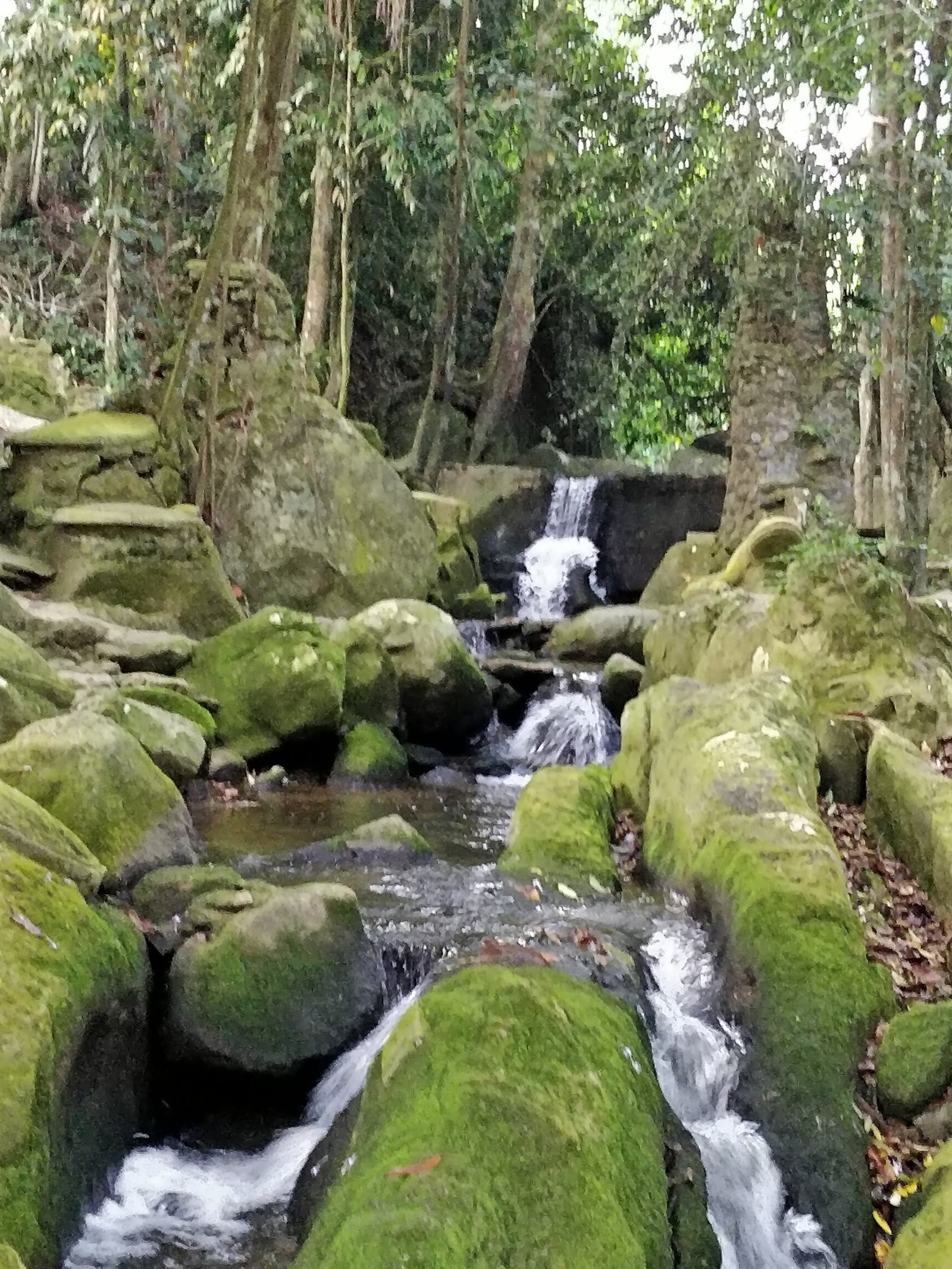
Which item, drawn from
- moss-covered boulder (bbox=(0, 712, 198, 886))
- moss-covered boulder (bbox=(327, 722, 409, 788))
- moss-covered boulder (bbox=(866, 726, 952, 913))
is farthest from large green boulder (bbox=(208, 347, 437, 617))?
moss-covered boulder (bbox=(866, 726, 952, 913))

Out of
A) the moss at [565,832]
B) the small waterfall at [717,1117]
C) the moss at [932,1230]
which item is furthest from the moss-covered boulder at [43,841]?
the moss at [932,1230]

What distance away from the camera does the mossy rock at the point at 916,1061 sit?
392 cm

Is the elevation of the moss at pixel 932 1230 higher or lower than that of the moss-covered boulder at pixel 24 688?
lower

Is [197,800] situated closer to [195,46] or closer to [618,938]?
[618,938]

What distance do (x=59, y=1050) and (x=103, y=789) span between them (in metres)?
1.67

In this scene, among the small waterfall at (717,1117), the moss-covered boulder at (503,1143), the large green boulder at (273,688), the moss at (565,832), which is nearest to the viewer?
the moss-covered boulder at (503,1143)

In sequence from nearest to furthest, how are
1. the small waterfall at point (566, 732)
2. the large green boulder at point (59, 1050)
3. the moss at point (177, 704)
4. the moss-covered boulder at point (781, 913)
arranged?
the large green boulder at point (59, 1050) → the moss-covered boulder at point (781, 913) → the moss at point (177, 704) → the small waterfall at point (566, 732)

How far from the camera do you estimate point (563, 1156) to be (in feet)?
9.46

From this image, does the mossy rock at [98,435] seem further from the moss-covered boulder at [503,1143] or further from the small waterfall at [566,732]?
the moss-covered boulder at [503,1143]

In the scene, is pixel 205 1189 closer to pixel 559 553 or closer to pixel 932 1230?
pixel 932 1230

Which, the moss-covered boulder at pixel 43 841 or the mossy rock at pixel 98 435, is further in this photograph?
the mossy rock at pixel 98 435

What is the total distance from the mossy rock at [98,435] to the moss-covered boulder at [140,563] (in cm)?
73

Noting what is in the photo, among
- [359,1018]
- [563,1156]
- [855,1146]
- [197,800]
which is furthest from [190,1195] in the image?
[197,800]

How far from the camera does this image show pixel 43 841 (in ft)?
12.9
